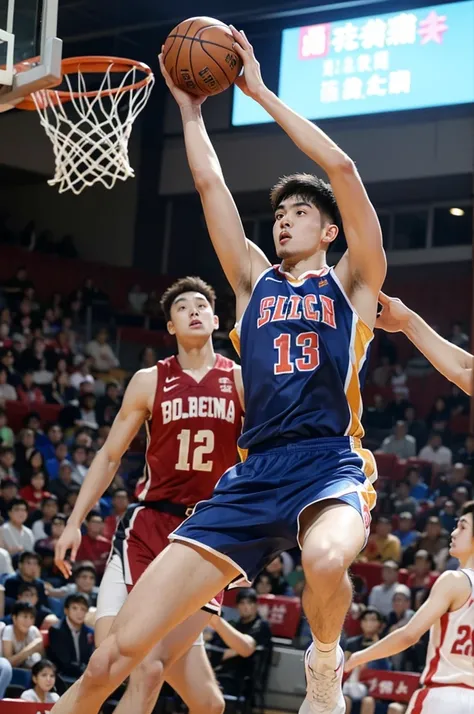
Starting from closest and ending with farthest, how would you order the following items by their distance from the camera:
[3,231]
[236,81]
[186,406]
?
[236,81] → [186,406] → [3,231]

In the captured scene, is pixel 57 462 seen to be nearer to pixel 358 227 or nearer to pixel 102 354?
pixel 102 354

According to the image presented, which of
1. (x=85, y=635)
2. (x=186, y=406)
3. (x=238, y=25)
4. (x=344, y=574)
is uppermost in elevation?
(x=238, y=25)

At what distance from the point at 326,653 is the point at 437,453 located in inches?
508

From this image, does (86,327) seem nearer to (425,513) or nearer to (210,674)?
(425,513)

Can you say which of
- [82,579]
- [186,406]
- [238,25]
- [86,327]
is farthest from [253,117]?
[186,406]

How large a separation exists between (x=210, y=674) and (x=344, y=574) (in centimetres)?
177

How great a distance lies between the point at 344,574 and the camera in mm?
3945

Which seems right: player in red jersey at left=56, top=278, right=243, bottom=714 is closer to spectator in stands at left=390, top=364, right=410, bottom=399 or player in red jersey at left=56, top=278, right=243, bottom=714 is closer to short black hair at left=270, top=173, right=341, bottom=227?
short black hair at left=270, top=173, right=341, bottom=227

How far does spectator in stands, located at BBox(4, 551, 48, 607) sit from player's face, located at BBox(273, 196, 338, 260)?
245 inches

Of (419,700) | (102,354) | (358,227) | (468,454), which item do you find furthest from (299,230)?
(102,354)

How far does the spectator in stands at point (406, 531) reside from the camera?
45.4ft

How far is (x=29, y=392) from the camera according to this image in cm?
1603

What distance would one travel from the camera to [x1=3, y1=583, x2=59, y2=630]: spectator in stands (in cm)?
968

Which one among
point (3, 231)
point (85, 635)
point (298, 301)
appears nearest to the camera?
point (298, 301)
